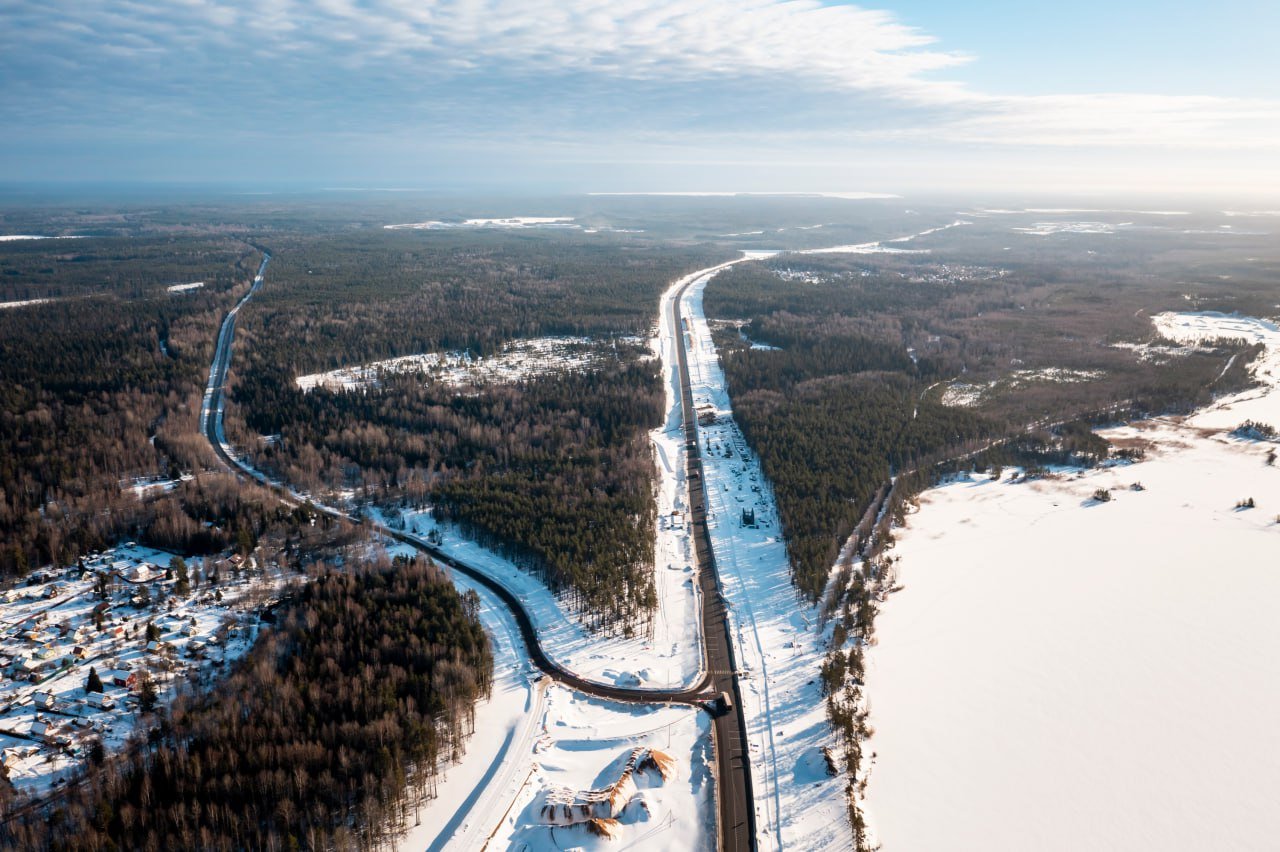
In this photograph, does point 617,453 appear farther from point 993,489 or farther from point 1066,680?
point 1066,680

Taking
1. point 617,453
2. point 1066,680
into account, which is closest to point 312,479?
point 617,453

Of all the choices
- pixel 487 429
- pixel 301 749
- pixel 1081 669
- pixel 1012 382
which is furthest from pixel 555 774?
pixel 1012 382

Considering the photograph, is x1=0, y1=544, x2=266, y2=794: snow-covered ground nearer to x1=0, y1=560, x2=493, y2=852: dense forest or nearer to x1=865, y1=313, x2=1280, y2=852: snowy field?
x1=0, y1=560, x2=493, y2=852: dense forest

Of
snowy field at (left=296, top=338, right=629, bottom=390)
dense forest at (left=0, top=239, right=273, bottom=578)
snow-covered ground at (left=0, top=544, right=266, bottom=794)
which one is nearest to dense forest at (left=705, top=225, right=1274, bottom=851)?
snowy field at (left=296, top=338, right=629, bottom=390)

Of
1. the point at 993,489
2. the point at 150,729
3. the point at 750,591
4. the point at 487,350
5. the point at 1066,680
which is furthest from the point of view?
the point at 487,350

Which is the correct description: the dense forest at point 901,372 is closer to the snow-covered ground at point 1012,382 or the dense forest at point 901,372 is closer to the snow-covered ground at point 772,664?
the snow-covered ground at point 1012,382

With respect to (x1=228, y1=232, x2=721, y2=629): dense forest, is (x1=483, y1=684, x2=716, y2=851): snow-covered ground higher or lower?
lower
